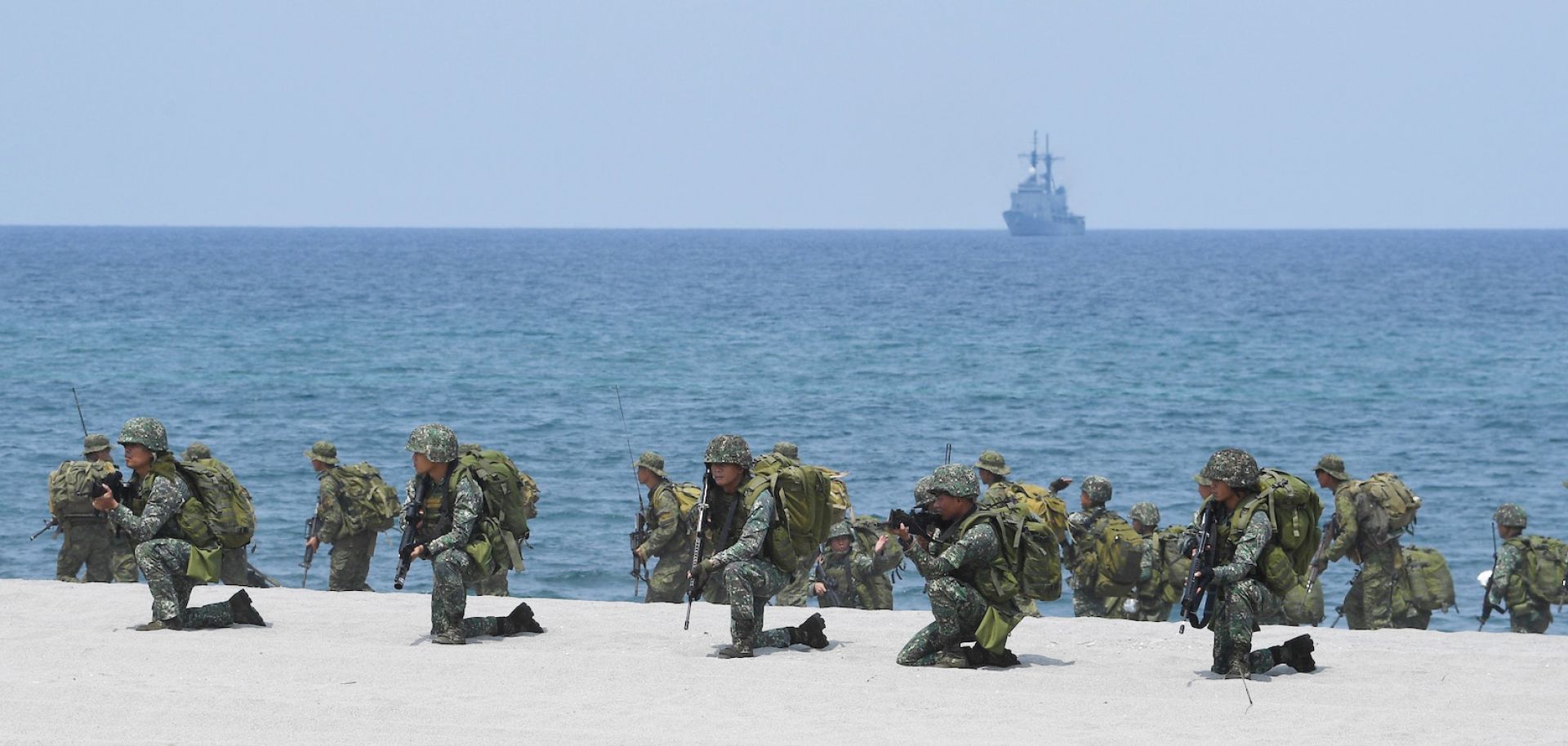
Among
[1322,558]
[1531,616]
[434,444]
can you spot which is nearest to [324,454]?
[434,444]

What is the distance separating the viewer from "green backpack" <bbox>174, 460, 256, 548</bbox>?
1433cm

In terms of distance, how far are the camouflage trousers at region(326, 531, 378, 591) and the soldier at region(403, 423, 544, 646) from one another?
4.41m

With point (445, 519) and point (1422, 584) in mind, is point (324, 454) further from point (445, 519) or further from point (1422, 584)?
point (1422, 584)

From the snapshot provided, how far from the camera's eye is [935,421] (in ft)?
144

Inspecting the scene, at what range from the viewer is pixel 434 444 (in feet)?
44.5

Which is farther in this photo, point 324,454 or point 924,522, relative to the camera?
point 324,454

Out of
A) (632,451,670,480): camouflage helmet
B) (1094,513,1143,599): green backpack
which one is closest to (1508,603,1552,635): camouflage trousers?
(1094,513,1143,599): green backpack

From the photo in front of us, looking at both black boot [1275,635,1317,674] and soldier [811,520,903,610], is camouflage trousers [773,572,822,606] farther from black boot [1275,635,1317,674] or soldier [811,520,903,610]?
black boot [1275,635,1317,674]

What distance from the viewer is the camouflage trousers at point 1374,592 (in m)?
17.8

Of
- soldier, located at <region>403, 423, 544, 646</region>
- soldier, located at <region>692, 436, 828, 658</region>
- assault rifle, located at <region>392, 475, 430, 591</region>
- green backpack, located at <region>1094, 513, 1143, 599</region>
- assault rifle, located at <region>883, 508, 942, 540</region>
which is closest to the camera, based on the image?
assault rifle, located at <region>883, 508, 942, 540</region>

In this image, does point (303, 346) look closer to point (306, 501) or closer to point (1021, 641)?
point (306, 501)

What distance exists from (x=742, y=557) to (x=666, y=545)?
3951mm

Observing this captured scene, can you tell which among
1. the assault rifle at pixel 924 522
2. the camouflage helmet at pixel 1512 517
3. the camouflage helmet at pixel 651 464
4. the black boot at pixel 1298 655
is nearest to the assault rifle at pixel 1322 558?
the camouflage helmet at pixel 1512 517

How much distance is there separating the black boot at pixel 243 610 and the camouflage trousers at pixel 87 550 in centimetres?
367
